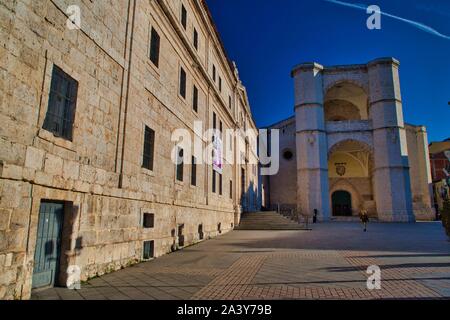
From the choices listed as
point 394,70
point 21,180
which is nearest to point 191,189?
point 21,180

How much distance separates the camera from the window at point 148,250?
9.16 metres

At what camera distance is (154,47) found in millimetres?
10672

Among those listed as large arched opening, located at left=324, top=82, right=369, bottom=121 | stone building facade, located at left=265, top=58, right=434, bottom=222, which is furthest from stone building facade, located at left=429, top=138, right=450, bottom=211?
large arched opening, located at left=324, top=82, right=369, bottom=121

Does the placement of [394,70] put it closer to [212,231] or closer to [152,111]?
[212,231]

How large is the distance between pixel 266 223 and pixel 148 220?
14.4 m

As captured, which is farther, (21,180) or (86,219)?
(86,219)

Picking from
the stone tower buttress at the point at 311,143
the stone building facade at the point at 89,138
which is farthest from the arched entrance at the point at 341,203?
the stone building facade at the point at 89,138

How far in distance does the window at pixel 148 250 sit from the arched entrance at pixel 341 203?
115ft

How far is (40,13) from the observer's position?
5.48 m

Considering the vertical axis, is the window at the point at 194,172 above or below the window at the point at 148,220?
above

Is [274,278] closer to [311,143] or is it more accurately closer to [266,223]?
[266,223]

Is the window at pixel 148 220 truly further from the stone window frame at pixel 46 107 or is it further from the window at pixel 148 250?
the stone window frame at pixel 46 107

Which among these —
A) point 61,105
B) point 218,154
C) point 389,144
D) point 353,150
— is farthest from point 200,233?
point 353,150

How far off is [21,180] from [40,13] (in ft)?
9.92
